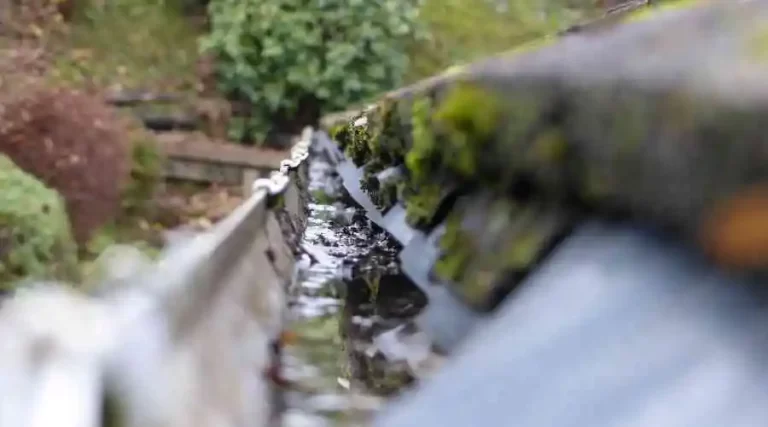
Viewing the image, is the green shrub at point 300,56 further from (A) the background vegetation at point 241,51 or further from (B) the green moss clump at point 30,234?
(B) the green moss clump at point 30,234

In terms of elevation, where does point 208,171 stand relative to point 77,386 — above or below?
below

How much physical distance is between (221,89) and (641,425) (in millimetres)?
12475

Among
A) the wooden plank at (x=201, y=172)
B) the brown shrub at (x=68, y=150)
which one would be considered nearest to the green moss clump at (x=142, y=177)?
the brown shrub at (x=68, y=150)

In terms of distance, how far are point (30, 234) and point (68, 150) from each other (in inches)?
66.5

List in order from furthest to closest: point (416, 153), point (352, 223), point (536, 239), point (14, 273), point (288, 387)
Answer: point (14, 273), point (352, 223), point (416, 153), point (288, 387), point (536, 239)

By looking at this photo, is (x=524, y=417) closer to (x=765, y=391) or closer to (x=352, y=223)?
(x=765, y=391)

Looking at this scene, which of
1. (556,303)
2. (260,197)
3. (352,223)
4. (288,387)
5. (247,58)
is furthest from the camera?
(247,58)

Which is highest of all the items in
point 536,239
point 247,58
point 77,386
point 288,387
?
point 536,239

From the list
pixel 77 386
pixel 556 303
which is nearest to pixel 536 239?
pixel 556 303

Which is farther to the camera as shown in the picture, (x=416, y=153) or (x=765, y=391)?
(x=416, y=153)

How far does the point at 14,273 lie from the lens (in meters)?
5.45

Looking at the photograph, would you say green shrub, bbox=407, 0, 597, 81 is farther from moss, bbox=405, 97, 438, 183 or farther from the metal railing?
the metal railing

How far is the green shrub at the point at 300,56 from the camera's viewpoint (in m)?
12.2

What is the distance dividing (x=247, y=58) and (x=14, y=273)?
7.53 meters
